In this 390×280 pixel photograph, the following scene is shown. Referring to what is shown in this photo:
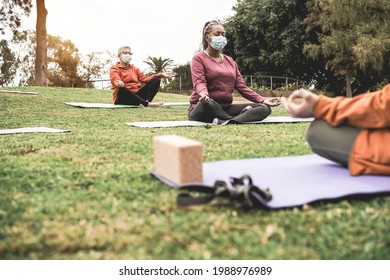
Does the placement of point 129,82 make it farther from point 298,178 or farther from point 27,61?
point 27,61

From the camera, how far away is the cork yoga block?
7.80 feet

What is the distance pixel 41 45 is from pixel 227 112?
14512 mm

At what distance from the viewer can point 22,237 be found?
70.2 inches

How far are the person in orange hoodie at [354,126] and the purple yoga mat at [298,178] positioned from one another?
9cm

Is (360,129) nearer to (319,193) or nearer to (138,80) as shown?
(319,193)

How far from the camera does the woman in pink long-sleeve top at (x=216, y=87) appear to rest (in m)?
6.29

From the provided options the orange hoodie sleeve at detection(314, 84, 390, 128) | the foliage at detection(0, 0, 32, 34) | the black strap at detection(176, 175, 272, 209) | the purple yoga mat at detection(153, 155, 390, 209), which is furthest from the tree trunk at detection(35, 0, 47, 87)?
the black strap at detection(176, 175, 272, 209)

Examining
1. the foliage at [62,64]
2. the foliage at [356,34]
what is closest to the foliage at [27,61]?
the foliage at [62,64]

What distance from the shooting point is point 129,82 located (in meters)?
10.4

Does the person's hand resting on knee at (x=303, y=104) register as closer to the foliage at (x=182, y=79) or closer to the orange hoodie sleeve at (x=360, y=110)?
the orange hoodie sleeve at (x=360, y=110)

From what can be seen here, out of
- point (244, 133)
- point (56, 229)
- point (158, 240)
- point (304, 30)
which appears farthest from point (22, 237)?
point (304, 30)
